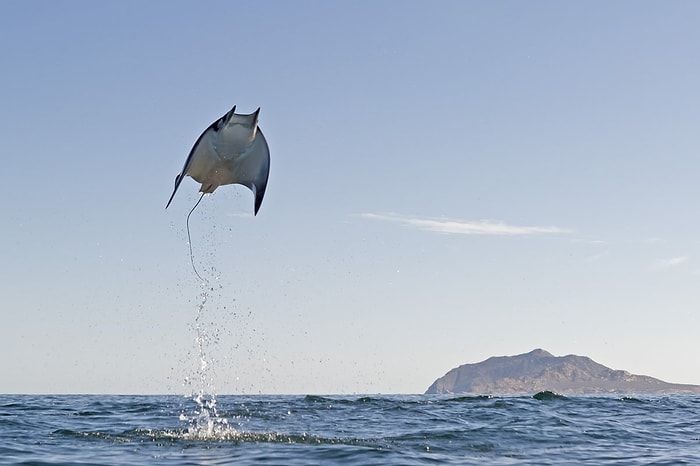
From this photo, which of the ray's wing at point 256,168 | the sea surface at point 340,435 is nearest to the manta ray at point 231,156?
the ray's wing at point 256,168

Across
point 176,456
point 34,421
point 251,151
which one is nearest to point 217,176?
point 251,151

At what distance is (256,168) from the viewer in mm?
18266

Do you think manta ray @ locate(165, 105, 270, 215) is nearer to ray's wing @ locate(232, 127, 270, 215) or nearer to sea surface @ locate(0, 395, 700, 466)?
ray's wing @ locate(232, 127, 270, 215)

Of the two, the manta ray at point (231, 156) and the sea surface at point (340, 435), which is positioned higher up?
the manta ray at point (231, 156)

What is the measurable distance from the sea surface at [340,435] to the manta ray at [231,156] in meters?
5.51

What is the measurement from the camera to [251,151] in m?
18.0

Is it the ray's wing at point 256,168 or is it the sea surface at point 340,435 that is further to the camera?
the ray's wing at point 256,168

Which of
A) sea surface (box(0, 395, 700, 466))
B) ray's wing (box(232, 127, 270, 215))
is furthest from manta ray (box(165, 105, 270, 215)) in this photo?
sea surface (box(0, 395, 700, 466))

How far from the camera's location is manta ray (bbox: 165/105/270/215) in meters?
17.3

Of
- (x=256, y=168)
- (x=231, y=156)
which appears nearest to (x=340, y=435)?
(x=256, y=168)

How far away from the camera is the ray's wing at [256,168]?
711 inches

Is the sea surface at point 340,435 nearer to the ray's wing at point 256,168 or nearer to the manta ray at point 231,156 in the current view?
the manta ray at point 231,156

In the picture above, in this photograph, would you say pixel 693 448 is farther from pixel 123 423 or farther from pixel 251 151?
pixel 123 423

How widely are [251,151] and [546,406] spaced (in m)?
18.5
